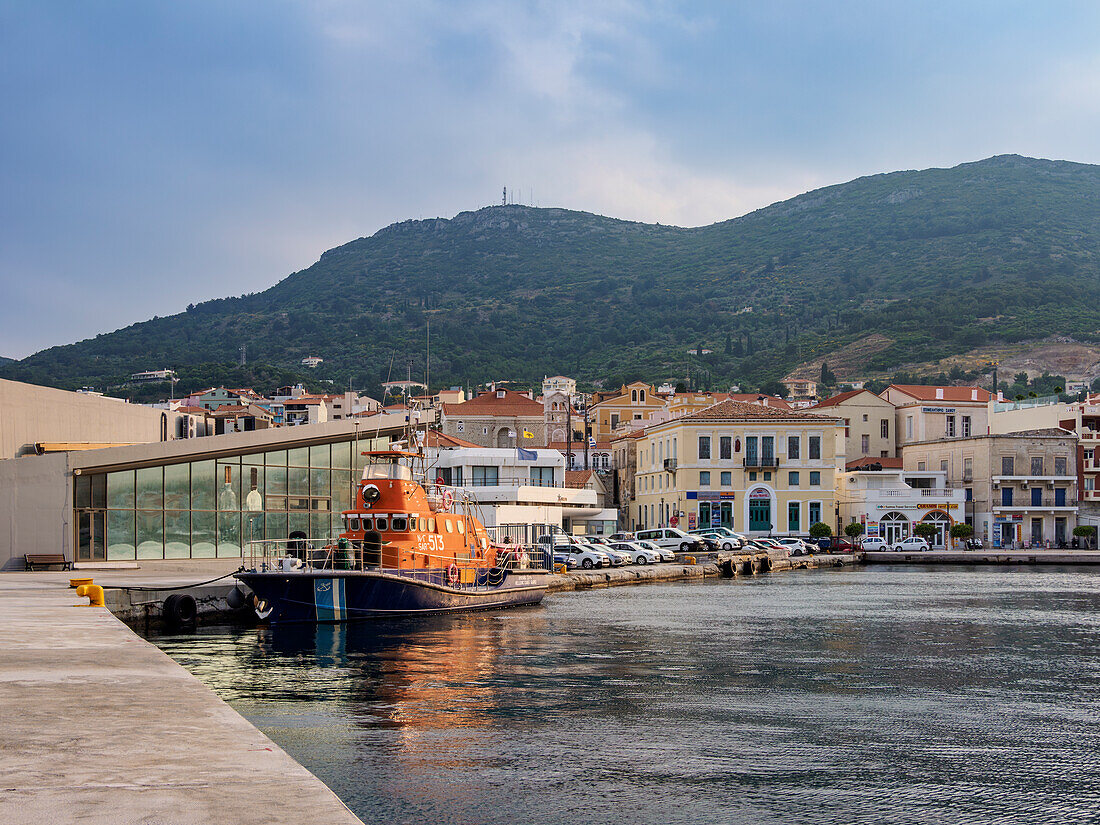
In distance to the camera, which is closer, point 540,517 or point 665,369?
point 540,517

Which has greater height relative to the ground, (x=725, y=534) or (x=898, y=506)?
(x=898, y=506)

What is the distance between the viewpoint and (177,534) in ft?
133

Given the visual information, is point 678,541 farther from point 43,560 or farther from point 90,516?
point 43,560

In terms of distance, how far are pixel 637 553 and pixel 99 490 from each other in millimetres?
29736

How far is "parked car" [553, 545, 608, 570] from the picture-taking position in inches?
2232

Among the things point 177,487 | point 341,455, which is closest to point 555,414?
point 341,455

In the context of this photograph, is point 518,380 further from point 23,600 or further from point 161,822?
point 161,822

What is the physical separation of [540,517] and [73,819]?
2269 inches

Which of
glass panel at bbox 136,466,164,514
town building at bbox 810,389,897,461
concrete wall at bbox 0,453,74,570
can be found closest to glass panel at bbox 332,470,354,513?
glass panel at bbox 136,466,164,514

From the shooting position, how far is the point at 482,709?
17.5m

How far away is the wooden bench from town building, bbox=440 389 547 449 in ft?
239

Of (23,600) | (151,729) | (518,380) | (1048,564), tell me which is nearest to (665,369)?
(518,380)

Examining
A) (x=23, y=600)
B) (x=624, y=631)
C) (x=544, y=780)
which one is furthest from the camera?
(x=624, y=631)

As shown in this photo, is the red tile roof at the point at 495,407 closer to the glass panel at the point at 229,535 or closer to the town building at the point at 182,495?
the town building at the point at 182,495
